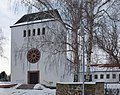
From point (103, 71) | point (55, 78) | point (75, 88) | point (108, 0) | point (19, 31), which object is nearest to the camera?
point (75, 88)

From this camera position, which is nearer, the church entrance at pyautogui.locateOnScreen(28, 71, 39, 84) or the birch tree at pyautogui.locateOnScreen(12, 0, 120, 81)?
the birch tree at pyautogui.locateOnScreen(12, 0, 120, 81)

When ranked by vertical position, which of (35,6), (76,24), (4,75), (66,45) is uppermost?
(35,6)

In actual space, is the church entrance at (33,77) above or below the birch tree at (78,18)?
below

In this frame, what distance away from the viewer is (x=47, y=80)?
4678 centimetres

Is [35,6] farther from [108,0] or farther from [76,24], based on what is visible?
[108,0]

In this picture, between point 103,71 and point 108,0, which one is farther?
point 103,71

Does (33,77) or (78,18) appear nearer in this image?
(78,18)

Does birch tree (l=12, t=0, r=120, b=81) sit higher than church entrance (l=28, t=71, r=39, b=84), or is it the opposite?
birch tree (l=12, t=0, r=120, b=81)

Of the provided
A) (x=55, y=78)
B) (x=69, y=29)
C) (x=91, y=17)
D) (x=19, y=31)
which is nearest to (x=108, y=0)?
(x=91, y=17)

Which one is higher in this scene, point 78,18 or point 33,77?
point 78,18

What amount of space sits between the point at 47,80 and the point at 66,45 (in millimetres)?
27879

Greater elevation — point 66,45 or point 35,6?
point 35,6

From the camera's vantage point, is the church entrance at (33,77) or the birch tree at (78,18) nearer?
the birch tree at (78,18)

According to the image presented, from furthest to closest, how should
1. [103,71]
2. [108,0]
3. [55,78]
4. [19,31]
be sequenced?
[103,71], [19,31], [55,78], [108,0]
